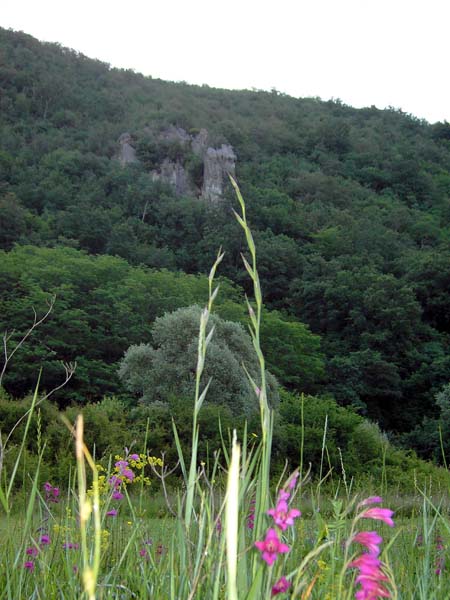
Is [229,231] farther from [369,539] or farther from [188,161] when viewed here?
[369,539]

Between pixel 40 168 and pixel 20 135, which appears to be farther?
pixel 20 135

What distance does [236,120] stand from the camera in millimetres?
51500

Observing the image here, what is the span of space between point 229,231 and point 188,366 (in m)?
17.5

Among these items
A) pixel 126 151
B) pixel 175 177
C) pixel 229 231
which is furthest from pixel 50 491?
pixel 126 151

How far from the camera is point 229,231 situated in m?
33.8

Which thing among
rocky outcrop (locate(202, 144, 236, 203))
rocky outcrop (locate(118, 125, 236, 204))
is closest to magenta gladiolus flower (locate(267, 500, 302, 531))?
rocky outcrop (locate(202, 144, 236, 203))

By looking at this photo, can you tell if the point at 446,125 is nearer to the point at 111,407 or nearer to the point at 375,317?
the point at 375,317

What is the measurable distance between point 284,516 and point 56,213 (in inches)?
1382

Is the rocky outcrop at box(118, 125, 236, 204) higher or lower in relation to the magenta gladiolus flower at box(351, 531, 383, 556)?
higher

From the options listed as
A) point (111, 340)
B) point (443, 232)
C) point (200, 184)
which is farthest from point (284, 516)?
point (200, 184)

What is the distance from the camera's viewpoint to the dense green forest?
2439 centimetres

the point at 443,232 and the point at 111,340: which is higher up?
the point at 443,232

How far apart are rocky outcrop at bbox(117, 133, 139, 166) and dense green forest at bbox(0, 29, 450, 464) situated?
0.32 metres

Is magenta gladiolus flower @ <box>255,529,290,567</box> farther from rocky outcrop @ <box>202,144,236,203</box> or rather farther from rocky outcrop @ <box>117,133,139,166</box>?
rocky outcrop @ <box>117,133,139,166</box>
